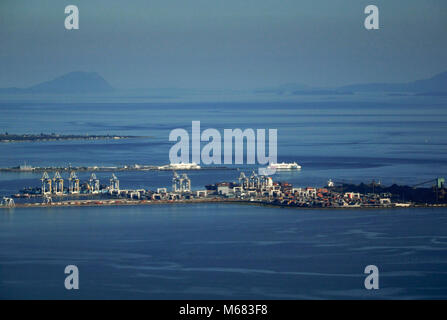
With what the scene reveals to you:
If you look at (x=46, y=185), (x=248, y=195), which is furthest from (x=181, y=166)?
(x=248, y=195)

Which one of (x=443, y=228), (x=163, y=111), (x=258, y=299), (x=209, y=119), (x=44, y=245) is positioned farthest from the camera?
(x=163, y=111)

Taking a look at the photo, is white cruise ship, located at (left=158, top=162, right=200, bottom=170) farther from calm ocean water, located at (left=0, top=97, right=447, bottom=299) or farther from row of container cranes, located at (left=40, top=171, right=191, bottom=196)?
row of container cranes, located at (left=40, top=171, right=191, bottom=196)

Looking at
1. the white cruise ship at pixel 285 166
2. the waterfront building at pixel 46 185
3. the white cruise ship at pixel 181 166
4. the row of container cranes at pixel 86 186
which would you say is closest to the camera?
the waterfront building at pixel 46 185

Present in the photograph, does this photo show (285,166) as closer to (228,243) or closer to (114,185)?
(114,185)

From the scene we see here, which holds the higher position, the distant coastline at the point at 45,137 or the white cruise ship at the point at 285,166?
the distant coastline at the point at 45,137

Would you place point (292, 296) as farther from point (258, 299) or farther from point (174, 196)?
point (174, 196)

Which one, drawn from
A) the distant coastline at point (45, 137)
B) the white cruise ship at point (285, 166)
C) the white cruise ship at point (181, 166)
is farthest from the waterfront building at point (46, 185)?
the distant coastline at point (45, 137)

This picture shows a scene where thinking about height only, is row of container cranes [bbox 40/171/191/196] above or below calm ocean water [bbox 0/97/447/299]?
above

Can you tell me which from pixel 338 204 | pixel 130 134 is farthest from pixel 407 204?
pixel 130 134

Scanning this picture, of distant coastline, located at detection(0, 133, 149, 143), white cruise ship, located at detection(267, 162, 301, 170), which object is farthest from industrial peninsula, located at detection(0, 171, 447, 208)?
distant coastline, located at detection(0, 133, 149, 143)

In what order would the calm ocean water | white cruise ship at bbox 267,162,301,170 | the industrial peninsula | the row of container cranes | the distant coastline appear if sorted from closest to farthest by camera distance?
the calm ocean water
the industrial peninsula
the row of container cranes
white cruise ship at bbox 267,162,301,170
the distant coastline

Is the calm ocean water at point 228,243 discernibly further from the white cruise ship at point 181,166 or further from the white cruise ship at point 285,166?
the white cruise ship at point 181,166
